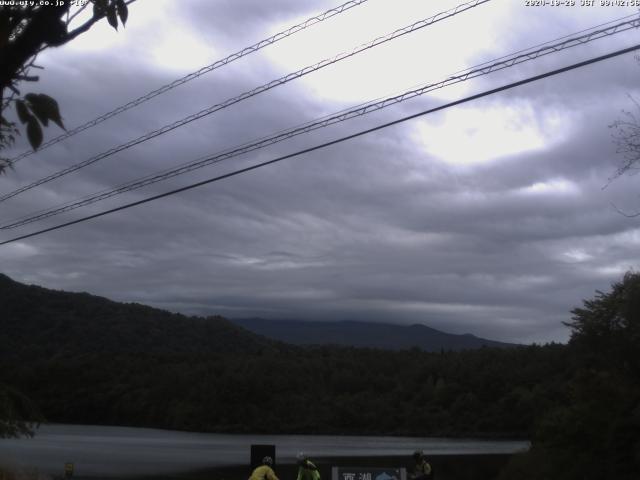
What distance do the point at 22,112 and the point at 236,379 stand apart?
99.1 meters

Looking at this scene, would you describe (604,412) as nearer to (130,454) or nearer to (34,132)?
(34,132)

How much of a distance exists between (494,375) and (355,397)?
911 inches

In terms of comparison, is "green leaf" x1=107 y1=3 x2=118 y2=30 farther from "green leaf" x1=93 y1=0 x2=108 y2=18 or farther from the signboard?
the signboard

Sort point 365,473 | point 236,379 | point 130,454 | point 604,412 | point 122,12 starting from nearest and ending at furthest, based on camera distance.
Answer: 1. point 122,12
2. point 365,473
3. point 604,412
4. point 130,454
5. point 236,379

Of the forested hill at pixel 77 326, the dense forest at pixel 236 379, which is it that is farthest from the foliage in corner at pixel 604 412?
the forested hill at pixel 77 326

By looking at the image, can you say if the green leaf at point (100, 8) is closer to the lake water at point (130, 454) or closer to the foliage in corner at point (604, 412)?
the foliage in corner at point (604, 412)

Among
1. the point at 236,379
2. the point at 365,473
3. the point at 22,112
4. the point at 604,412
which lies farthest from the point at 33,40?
the point at 236,379

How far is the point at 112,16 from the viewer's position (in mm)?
4168

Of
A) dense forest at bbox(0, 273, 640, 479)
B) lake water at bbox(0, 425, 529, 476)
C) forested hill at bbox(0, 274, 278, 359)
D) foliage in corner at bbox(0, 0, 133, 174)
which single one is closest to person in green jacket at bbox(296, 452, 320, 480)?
foliage in corner at bbox(0, 0, 133, 174)

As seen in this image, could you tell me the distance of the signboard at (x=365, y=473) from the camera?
1548 cm

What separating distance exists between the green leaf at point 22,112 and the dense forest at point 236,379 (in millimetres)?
63232

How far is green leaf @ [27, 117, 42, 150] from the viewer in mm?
3801

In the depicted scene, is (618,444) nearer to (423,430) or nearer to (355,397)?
(423,430)

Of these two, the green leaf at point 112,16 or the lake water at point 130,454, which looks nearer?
the green leaf at point 112,16
